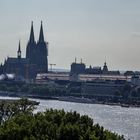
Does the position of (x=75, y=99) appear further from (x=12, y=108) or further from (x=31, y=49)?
(x=12, y=108)

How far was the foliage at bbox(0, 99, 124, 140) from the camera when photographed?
2862 cm

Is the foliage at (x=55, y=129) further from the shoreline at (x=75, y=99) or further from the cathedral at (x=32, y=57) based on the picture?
the cathedral at (x=32, y=57)

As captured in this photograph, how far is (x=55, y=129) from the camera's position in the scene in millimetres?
29609

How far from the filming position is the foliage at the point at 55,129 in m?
28.6

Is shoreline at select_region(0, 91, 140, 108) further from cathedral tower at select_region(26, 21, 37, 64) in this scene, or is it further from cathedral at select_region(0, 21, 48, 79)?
cathedral tower at select_region(26, 21, 37, 64)

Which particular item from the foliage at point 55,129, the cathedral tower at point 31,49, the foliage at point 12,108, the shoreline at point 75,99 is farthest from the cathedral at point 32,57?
the foliage at point 55,129

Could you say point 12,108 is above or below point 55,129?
above

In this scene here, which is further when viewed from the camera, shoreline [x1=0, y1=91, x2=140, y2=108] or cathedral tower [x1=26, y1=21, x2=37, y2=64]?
cathedral tower [x1=26, y1=21, x2=37, y2=64]

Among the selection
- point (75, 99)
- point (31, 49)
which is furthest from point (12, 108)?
point (31, 49)

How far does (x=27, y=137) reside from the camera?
2881cm

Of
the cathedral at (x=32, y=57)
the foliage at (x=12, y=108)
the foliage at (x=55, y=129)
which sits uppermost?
the cathedral at (x=32, y=57)

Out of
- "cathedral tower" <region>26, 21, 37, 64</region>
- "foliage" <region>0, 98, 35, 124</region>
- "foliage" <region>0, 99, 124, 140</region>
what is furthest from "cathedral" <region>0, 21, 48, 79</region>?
"foliage" <region>0, 99, 124, 140</region>

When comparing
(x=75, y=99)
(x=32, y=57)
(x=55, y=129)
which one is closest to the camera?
(x=55, y=129)

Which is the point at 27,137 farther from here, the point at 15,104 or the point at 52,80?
the point at 52,80
